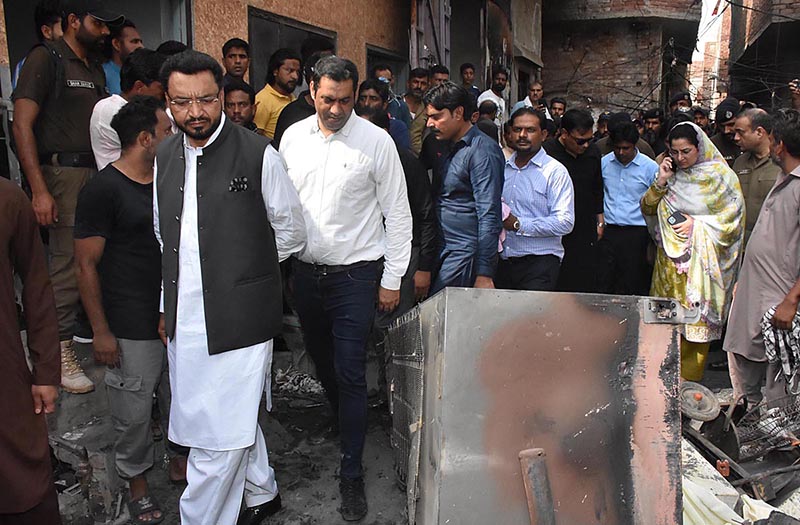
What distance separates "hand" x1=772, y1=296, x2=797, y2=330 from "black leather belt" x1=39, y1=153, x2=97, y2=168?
3898 millimetres

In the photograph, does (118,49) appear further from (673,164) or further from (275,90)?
(673,164)

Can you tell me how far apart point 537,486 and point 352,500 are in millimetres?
1344

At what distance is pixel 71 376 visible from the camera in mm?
3586

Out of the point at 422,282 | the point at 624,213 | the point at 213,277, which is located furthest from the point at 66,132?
the point at 624,213

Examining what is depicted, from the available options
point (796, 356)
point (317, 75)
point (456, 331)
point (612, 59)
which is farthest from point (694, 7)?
point (456, 331)

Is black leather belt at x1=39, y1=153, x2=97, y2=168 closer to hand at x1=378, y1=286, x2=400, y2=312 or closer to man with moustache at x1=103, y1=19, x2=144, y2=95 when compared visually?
man with moustache at x1=103, y1=19, x2=144, y2=95

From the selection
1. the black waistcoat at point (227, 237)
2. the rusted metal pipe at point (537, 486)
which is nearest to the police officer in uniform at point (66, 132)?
the black waistcoat at point (227, 237)

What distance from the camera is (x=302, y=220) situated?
2852 millimetres

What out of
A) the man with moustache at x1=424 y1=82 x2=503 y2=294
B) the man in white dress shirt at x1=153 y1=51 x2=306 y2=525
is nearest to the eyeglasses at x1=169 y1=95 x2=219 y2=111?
the man in white dress shirt at x1=153 y1=51 x2=306 y2=525

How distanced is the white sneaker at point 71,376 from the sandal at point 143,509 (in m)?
0.86

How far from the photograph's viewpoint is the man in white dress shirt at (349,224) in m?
3.01

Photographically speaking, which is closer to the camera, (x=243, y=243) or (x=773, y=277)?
(x=243, y=243)

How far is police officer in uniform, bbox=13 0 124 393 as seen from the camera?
11.3 ft

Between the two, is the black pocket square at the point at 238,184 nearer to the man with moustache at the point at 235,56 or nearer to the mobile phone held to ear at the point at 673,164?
the man with moustache at the point at 235,56
